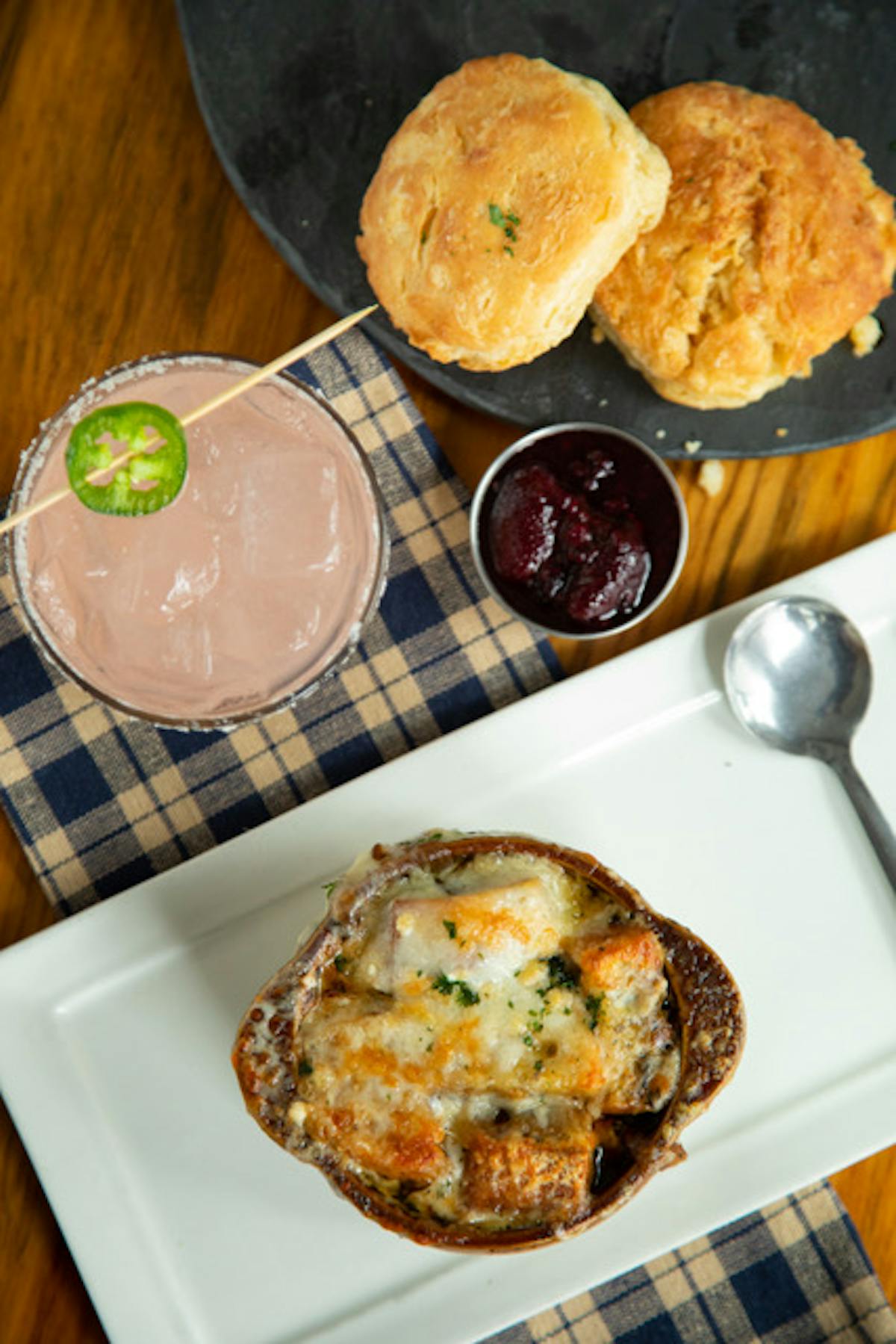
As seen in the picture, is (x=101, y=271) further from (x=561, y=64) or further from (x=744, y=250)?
(x=744, y=250)

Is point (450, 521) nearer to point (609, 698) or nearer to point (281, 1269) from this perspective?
point (609, 698)

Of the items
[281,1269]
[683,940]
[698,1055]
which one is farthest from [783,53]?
[281,1269]

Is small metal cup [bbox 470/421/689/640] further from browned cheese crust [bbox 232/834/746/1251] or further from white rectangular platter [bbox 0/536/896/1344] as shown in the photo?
browned cheese crust [bbox 232/834/746/1251]

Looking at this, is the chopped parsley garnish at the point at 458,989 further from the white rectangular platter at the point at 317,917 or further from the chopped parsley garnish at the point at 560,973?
the white rectangular platter at the point at 317,917

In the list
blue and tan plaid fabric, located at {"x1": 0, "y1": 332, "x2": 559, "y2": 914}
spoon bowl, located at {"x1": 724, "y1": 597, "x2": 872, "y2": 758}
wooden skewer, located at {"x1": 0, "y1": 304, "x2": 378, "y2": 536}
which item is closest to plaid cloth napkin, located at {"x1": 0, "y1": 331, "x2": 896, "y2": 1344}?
blue and tan plaid fabric, located at {"x1": 0, "y1": 332, "x2": 559, "y2": 914}

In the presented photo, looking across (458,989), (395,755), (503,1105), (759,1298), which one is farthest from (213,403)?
(759,1298)

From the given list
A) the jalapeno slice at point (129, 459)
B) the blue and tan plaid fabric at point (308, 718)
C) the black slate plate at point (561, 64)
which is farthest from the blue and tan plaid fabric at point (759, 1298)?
the jalapeno slice at point (129, 459)
